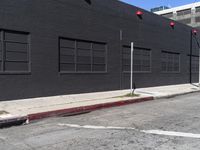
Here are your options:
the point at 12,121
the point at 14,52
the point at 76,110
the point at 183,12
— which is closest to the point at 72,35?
the point at 14,52

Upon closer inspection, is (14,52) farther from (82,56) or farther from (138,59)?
(138,59)

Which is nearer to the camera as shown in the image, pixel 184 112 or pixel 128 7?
pixel 184 112

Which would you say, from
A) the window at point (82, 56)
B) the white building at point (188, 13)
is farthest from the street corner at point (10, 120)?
the white building at point (188, 13)

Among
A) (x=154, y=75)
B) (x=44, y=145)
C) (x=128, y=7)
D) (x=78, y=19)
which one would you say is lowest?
(x=44, y=145)

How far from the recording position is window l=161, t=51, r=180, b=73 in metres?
23.4

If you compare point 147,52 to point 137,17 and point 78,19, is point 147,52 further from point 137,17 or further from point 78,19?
point 78,19

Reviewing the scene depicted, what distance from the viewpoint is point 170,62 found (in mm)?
24297

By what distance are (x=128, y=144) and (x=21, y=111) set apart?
4.78m

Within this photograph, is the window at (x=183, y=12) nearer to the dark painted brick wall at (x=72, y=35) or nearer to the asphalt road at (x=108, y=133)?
the dark painted brick wall at (x=72, y=35)

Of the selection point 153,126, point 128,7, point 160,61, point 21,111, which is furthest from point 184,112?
point 160,61

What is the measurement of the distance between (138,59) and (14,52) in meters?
10.6

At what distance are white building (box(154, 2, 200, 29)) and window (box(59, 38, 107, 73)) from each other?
61.7m

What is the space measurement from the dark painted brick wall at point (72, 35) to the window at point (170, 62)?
1.17 metres

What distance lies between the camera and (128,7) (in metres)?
19.0
